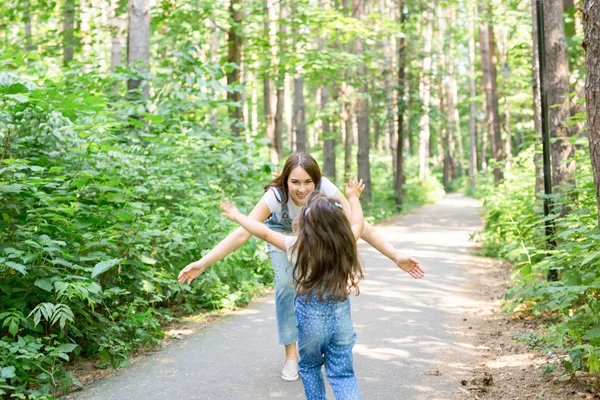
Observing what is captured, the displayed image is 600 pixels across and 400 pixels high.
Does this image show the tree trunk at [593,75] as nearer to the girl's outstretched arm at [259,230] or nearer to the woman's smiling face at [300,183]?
the woman's smiling face at [300,183]

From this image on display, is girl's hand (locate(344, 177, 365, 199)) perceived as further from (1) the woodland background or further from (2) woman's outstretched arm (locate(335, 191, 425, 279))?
(1) the woodland background

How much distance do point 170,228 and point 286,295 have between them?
9.03ft

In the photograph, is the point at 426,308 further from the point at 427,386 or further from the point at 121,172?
the point at 121,172

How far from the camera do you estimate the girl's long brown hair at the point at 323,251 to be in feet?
11.2

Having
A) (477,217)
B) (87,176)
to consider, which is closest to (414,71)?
(477,217)

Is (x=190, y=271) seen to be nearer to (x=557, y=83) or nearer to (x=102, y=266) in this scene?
(x=102, y=266)

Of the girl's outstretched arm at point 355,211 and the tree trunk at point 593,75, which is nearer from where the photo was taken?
the girl's outstretched arm at point 355,211

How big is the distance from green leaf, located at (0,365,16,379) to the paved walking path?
0.60m

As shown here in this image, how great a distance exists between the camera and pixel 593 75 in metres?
4.04

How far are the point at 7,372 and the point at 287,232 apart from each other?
7.29ft

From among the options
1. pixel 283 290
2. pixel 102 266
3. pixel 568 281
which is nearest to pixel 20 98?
pixel 102 266

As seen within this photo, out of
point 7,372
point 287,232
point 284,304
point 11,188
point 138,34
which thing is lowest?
point 7,372

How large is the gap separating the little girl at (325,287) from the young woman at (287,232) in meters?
0.23

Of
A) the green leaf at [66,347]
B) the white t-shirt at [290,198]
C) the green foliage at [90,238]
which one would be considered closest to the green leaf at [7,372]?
the green foliage at [90,238]
